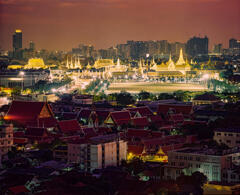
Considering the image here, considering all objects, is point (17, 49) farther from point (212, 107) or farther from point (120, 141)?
point (120, 141)

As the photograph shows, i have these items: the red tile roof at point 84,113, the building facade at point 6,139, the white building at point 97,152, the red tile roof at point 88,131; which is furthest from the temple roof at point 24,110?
the white building at point 97,152

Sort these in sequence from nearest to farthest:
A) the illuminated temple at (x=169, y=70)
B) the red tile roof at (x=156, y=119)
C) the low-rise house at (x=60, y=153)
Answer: the low-rise house at (x=60, y=153)
the red tile roof at (x=156, y=119)
the illuminated temple at (x=169, y=70)

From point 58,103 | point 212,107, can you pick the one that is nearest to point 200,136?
point 212,107

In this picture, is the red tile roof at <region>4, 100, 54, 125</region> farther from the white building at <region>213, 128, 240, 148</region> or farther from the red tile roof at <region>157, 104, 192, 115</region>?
the white building at <region>213, 128, 240, 148</region>

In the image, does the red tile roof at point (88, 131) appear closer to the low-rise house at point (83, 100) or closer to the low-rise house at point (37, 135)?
the low-rise house at point (37, 135)

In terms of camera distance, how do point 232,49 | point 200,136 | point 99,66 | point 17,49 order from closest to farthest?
point 200,136 → point 99,66 → point 17,49 → point 232,49

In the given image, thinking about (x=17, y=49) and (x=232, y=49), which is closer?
(x=17, y=49)
